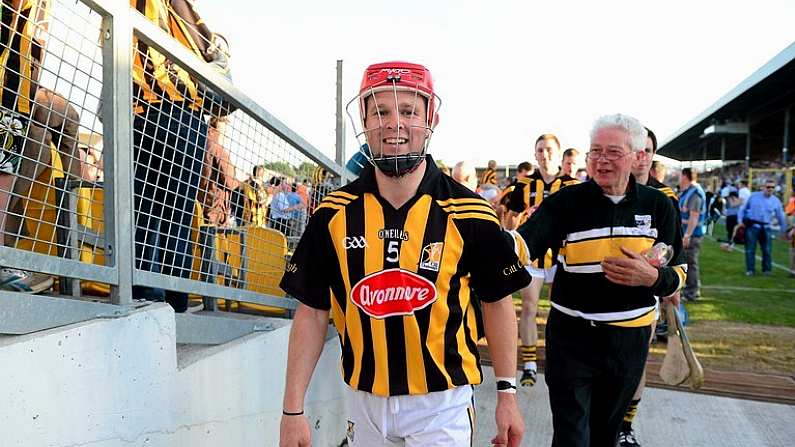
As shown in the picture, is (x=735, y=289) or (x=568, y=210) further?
(x=735, y=289)

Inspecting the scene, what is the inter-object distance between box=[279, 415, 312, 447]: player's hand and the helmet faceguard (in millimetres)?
A: 905

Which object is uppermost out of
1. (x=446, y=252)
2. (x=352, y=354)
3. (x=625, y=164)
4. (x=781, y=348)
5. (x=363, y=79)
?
(x=363, y=79)

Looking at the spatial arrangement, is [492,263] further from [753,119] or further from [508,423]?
[753,119]

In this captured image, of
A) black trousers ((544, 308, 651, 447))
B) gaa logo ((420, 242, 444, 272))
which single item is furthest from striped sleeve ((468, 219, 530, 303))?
black trousers ((544, 308, 651, 447))

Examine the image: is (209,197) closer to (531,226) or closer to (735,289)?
(531,226)

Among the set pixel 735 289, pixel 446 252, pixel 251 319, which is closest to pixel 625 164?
pixel 446 252

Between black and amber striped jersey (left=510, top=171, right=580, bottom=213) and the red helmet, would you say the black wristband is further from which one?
black and amber striped jersey (left=510, top=171, right=580, bottom=213)

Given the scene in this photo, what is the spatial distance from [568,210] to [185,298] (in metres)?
2.16

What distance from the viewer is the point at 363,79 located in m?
2.06

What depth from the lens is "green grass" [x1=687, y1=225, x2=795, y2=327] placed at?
835 cm

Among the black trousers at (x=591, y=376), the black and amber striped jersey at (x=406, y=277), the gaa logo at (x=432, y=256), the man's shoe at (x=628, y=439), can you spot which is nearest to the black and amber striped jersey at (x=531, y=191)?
the man's shoe at (x=628, y=439)

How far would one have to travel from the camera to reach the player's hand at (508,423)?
6.72 ft

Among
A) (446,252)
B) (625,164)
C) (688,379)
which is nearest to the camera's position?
(446,252)

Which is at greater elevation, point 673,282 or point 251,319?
point 673,282
